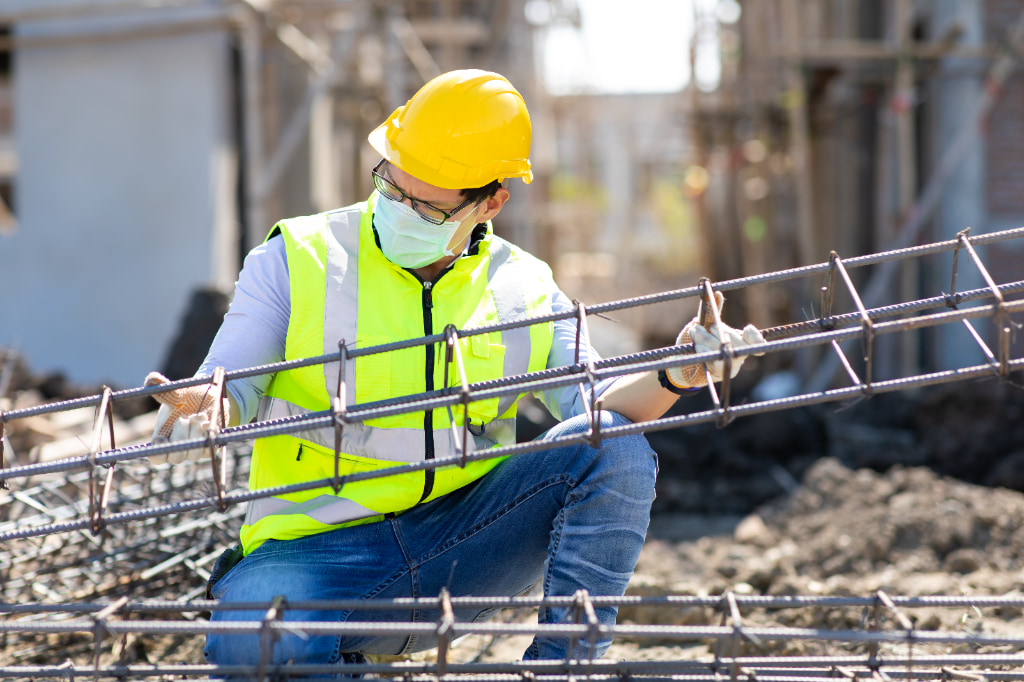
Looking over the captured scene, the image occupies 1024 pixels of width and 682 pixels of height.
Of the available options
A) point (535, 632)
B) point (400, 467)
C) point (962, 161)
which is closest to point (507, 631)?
point (535, 632)

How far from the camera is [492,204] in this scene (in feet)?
8.68

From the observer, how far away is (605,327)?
17.3m

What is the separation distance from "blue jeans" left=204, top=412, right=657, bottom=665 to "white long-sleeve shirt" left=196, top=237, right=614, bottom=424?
292 mm

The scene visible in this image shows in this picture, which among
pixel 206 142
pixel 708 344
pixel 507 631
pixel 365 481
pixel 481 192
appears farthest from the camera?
pixel 206 142

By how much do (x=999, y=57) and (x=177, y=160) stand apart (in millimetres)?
6692

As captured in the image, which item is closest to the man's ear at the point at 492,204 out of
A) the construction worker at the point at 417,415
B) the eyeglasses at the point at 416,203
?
the construction worker at the point at 417,415

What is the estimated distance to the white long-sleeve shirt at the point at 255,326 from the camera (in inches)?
91.0

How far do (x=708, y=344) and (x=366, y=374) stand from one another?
2.64 feet

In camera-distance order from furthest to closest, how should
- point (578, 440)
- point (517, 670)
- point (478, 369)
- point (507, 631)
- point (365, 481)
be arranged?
point (478, 369), point (365, 481), point (578, 440), point (517, 670), point (507, 631)

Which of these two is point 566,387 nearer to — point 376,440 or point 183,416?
point 376,440

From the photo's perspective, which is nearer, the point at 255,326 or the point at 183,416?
the point at 183,416

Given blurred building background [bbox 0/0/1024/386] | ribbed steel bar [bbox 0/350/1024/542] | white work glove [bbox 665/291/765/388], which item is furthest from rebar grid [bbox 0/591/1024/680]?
blurred building background [bbox 0/0/1024/386]

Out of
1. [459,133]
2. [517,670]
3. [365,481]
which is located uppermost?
[459,133]

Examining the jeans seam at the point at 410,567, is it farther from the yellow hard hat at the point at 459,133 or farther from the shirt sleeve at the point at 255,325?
the yellow hard hat at the point at 459,133
